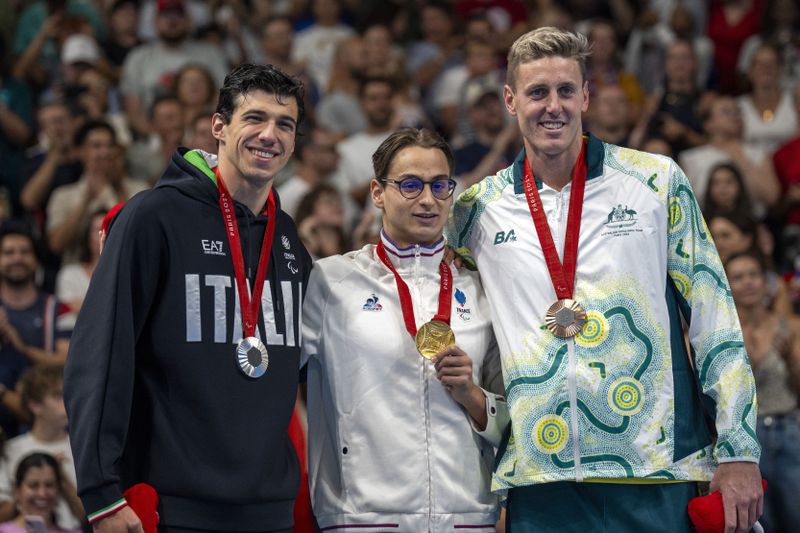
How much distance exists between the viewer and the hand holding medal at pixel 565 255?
13.5 ft

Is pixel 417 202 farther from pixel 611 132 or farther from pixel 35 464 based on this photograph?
pixel 611 132

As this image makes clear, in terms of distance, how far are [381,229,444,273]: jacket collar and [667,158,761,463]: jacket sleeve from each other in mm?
862

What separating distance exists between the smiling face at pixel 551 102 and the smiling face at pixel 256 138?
0.87 m

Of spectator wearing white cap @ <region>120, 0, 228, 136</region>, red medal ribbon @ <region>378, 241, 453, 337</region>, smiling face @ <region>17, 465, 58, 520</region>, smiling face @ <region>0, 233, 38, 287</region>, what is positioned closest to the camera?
red medal ribbon @ <region>378, 241, 453, 337</region>

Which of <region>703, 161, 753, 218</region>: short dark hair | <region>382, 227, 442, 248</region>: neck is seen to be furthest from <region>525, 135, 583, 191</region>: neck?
<region>703, 161, 753, 218</region>: short dark hair

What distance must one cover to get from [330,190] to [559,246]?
14.7 ft

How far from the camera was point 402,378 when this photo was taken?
4.30 meters

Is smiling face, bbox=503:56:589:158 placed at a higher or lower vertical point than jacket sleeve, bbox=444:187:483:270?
higher

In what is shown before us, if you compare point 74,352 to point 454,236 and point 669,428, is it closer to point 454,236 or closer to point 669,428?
point 454,236

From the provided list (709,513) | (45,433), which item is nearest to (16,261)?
(45,433)

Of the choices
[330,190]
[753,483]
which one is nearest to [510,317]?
[753,483]

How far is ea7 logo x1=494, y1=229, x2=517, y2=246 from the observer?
4.36 meters

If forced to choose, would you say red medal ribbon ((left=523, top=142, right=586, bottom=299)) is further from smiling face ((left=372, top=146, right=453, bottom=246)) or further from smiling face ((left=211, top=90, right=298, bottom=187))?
smiling face ((left=211, top=90, right=298, bottom=187))

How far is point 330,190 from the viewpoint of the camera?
8594mm
